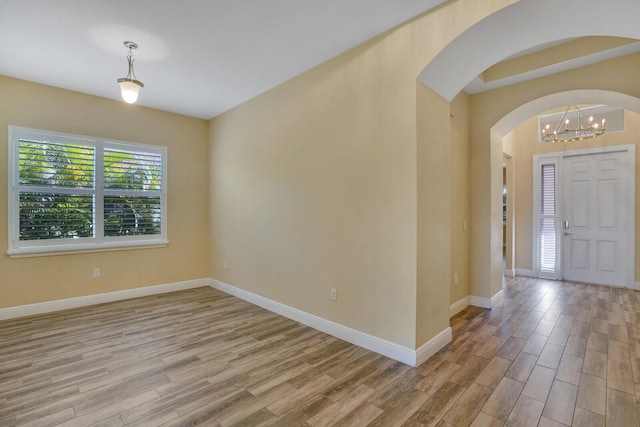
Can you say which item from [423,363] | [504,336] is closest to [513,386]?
[423,363]

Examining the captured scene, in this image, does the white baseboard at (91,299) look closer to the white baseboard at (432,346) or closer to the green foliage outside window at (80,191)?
the green foliage outside window at (80,191)

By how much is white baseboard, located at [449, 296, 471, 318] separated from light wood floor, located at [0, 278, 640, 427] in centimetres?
10

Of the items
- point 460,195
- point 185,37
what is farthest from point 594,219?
point 185,37

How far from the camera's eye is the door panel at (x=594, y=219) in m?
5.12

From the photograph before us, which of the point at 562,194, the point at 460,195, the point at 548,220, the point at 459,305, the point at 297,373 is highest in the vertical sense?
the point at 562,194

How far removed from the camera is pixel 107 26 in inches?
105

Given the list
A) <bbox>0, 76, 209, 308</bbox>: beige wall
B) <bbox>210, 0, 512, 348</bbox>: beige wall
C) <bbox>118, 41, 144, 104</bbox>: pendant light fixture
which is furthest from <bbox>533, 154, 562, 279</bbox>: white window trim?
<bbox>118, 41, 144, 104</bbox>: pendant light fixture

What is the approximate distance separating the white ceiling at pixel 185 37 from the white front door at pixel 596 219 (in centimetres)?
497

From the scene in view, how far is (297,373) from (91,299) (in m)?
3.47

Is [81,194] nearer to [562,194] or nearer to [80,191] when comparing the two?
[80,191]

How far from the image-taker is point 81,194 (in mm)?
4180

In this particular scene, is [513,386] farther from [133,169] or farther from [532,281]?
[133,169]

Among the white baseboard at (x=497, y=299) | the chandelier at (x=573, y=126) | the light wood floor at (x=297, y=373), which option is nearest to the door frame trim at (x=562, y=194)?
the chandelier at (x=573, y=126)

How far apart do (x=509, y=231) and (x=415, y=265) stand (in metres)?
4.61
